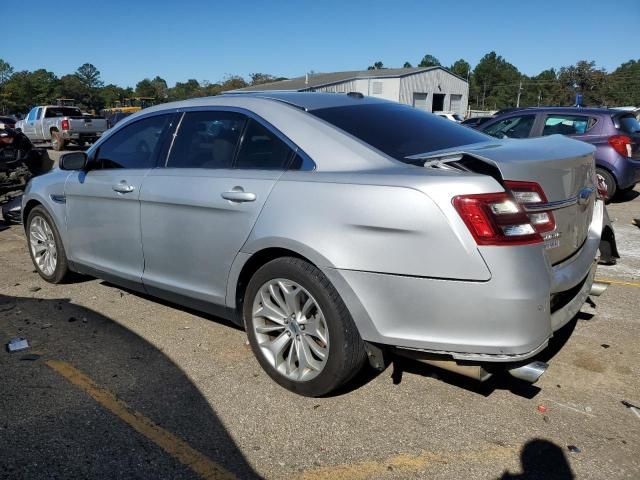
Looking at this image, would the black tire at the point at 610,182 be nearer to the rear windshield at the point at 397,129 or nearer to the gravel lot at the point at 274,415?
the gravel lot at the point at 274,415

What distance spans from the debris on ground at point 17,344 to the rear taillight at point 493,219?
126 inches

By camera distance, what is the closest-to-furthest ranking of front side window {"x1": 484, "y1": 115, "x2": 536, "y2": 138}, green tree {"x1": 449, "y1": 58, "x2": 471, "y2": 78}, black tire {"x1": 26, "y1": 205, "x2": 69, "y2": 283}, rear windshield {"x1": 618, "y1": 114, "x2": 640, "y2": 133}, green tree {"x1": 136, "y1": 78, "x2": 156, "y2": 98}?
black tire {"x1": 26, "y1": 205, "x2": 69, "y2": 283} → rear windshield {"x1": 618, "y1": 114, "x2": 640, "y2": 133} → front side window {"x1": 484, "y1": 115, "x2": 536, "y2": 138} → green tree {"x1": 136, "y1": 78, "x2": 156, "y2": 98} → green tree {"x1": 449, "y1": 58, "x2": 471, "y2": 78}

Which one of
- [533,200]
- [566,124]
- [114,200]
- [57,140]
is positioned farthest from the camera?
[57,140]

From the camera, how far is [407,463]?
2584 millimetres

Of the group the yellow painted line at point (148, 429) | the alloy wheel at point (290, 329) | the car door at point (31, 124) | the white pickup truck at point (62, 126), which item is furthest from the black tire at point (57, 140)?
the alloy wheel at point (290, 329)

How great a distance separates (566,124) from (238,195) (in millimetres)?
7708

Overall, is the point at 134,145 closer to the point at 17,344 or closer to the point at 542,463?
the point at 17,344

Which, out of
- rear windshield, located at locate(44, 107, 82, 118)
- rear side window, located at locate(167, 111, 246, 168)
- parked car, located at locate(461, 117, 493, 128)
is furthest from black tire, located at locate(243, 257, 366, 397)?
rear windshield, located at locate(44, 107, 82, 118)

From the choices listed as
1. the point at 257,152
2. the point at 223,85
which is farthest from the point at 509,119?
the point at 223,85

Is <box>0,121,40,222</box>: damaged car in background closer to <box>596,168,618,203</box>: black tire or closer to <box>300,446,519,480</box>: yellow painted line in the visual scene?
<box>300,446,519,480</box>: yellow painted line

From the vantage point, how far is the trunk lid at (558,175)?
8.84 feet

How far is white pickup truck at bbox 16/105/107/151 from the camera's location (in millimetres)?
22688

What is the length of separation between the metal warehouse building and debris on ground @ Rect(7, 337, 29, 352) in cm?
4218

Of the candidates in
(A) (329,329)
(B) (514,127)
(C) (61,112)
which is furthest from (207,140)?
(C) (61,112)
